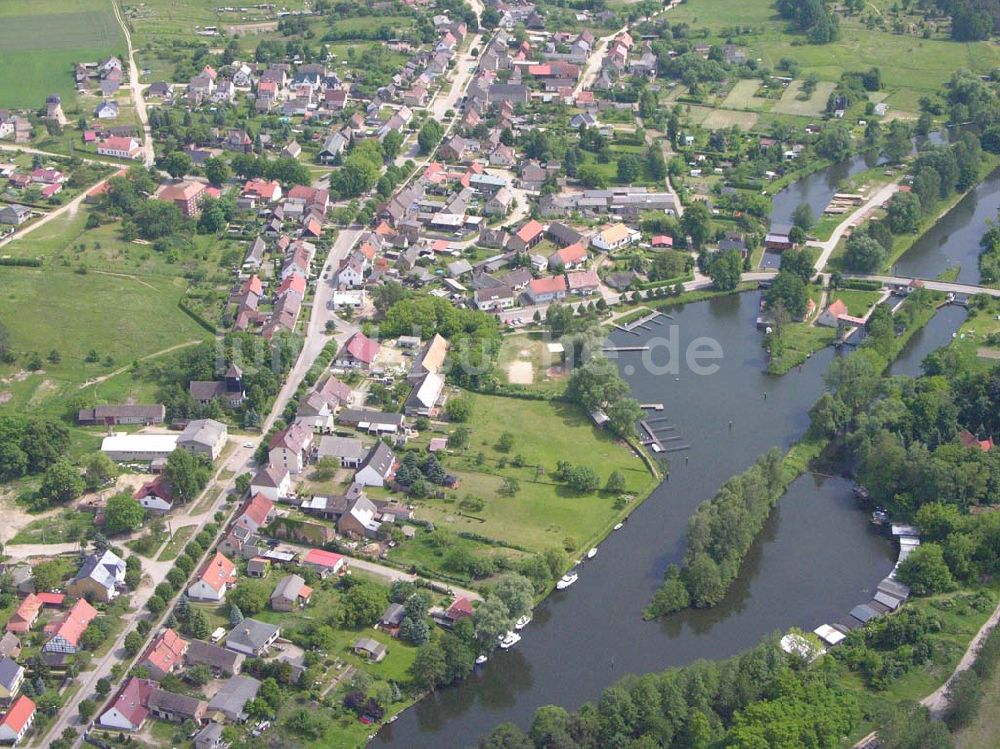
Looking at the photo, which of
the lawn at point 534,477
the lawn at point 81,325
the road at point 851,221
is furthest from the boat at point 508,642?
the road at point 851,221

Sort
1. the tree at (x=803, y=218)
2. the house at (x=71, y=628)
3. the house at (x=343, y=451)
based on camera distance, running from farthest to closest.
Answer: the tree at (x=803, y=218) < the house at (x=343, y=451) < the house at (x=71, y=628)

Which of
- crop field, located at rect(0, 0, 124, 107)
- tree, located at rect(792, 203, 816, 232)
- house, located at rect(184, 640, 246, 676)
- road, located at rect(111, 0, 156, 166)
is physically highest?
tree, located at rect(792, 203, 816, 232)

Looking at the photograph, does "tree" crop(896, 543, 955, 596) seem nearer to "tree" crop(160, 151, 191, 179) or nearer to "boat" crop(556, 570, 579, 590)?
"boat" crop(556, 570, 579, 590)

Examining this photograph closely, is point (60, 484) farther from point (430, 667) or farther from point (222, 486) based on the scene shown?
point (430, 667)

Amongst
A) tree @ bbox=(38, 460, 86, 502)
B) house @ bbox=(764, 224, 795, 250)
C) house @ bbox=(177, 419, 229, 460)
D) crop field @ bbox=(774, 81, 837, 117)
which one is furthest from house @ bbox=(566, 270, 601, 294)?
crop field @ bbox=(774, 81, 837, 117)

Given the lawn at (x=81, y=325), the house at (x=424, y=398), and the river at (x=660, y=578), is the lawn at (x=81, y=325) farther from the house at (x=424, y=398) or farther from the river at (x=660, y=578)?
the river at (x=660, y=578)

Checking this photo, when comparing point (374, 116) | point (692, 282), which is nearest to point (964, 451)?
point (692, 282)

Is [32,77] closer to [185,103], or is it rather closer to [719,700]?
[185,103]
